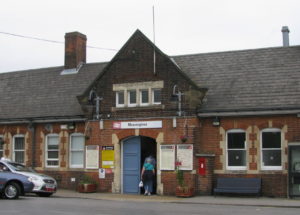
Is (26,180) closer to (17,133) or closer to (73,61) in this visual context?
(17,133)

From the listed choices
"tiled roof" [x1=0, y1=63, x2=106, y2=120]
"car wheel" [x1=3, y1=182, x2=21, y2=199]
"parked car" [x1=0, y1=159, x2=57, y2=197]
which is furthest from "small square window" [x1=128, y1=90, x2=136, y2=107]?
"car wheel" [x1=3, y1=182, x2=21, y2=199]

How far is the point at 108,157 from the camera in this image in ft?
79.5

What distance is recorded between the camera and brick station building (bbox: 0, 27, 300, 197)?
71.5ft

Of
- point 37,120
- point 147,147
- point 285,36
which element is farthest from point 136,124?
point 285,36

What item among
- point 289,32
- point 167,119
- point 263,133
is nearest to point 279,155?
point 263,133

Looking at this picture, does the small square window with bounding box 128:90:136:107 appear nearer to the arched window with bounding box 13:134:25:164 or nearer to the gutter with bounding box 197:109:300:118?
the gutter with bounding box 197:109:300:118

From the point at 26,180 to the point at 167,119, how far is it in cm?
649

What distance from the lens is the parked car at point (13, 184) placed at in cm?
1986

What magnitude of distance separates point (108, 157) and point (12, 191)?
5428mm

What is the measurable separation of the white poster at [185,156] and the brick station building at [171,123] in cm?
4

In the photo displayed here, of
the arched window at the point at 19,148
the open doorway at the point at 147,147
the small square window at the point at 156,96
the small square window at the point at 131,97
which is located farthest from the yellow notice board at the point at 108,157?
the arched window at the point at 19,148

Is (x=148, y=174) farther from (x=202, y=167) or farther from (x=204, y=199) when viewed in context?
(x=204, y=199)

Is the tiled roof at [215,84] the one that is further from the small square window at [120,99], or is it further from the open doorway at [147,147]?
the open doorway at [147,147]

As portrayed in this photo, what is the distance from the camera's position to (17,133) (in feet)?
91.1
